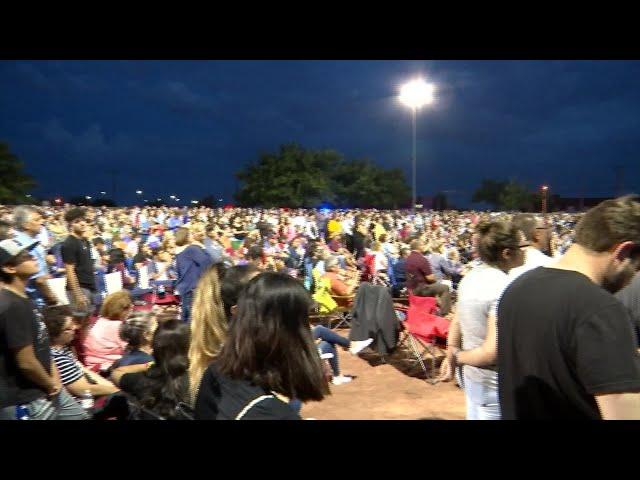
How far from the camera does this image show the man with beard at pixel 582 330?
1634 mm

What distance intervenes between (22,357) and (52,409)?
0.44 metres

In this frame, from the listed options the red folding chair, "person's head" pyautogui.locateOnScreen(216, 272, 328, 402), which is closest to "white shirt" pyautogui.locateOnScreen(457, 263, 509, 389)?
"person's head" pyautogui.locateOnScreen(216, 272, 328, 402)

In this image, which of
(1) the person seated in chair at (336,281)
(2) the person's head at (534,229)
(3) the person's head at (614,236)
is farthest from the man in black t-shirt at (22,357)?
(1) the person seated in chair at (336,281)

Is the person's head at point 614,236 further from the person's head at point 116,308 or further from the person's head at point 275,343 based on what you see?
the person's head at point 116,308

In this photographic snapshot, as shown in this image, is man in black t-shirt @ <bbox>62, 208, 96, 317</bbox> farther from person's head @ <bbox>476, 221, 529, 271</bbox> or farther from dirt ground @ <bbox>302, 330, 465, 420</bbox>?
person's head @ <bbox>476, 221, 529, 271</bbox>

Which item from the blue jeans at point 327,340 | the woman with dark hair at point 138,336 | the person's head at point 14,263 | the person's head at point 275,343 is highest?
the person's head at point 14,263

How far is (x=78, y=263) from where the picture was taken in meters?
6.89

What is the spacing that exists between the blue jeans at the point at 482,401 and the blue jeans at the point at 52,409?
2.42 m

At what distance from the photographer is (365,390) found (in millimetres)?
6559

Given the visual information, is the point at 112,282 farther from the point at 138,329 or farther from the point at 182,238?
the point at 138,329

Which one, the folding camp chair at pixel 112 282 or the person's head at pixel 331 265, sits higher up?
the person's head at pixel 331 265

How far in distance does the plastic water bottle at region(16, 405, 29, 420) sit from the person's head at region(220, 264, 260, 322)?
4.40 ft
